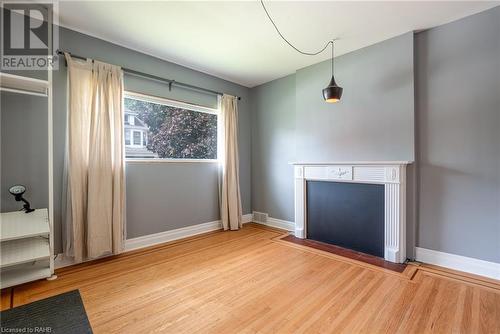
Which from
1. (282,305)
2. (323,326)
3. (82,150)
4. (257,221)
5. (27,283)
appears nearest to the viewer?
(323,326)

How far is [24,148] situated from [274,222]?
351cm

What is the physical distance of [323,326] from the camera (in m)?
1.60

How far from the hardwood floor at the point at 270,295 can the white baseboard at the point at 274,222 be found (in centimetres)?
110

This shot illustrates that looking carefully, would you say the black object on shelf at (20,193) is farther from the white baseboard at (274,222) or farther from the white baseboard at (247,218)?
the white baseboard at (274,222)

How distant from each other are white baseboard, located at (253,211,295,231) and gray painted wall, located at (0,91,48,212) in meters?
3.13

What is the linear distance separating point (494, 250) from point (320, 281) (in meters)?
1.72

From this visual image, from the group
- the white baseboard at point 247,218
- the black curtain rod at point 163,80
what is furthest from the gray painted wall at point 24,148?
the white baseboard at point 247,218

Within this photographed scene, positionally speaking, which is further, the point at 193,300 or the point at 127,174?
the point at 127,174

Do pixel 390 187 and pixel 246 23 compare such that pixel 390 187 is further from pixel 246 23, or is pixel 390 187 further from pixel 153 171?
pixel 153 171

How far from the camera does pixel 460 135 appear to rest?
7.91ft

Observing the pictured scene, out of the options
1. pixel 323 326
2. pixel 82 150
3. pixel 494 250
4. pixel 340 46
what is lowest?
pixel 323 326

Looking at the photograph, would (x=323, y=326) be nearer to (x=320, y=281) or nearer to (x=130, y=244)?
(x=320, y=281)

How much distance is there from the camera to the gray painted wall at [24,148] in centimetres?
222

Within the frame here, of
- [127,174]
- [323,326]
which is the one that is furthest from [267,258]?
[127,174]
